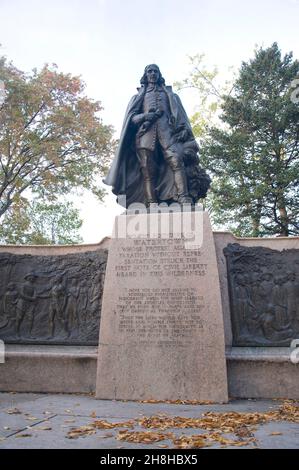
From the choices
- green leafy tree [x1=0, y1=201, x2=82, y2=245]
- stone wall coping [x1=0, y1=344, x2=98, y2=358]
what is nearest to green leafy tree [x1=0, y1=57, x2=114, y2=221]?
green leafy tree [x1=0, y1=201, x2=82, y2=245]

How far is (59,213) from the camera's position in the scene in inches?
1065

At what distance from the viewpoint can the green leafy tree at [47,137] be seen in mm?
21984

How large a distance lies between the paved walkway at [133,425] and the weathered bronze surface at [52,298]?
161 centimetres

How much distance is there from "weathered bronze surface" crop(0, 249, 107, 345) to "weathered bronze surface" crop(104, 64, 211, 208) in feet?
4.66

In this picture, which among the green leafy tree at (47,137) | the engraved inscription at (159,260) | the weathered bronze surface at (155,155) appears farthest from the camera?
the green leafy tree at (47,137)

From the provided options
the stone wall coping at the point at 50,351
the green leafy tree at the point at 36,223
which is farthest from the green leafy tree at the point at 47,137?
the stone wall coping at the point at 50,351

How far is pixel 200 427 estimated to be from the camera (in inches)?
196

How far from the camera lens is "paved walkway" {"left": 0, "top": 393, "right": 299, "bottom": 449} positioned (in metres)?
4.29

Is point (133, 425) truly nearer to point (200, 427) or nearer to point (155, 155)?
point (200, 427)

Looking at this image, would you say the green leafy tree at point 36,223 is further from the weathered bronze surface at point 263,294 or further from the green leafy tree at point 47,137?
the weathered bronze surface at point 263,294

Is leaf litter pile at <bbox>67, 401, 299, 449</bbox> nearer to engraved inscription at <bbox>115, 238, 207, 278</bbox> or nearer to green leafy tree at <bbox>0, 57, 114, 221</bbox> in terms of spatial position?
engraved inscription at <bbox>115, 238, 207, 278</bbox>

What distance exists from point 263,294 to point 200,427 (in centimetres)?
343

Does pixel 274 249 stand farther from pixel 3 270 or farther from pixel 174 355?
pixel 3 270
